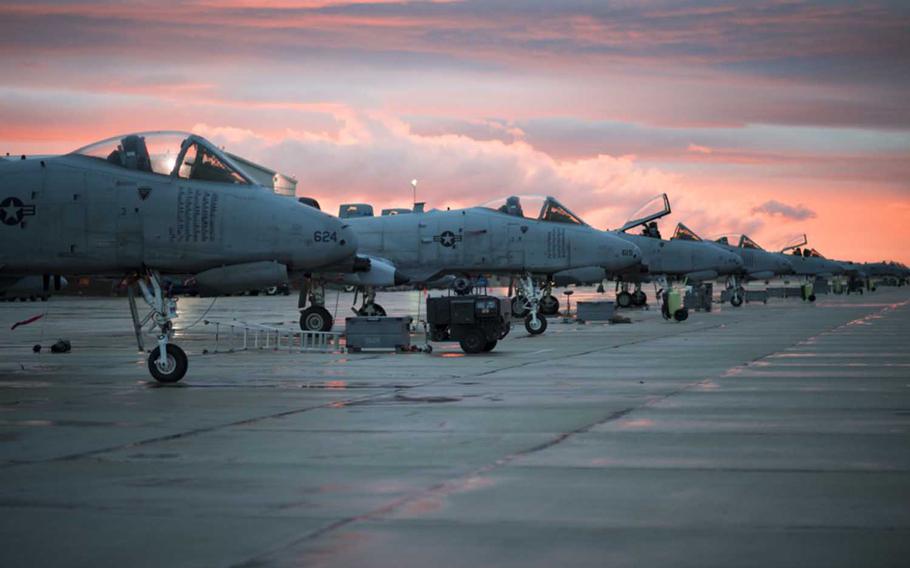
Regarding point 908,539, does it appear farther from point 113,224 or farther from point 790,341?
point 790,341

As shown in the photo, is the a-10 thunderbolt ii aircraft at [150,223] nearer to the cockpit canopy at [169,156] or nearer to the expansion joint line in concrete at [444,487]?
the cockpit canopy at [169,156]

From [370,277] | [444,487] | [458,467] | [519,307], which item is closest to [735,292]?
[519,307]

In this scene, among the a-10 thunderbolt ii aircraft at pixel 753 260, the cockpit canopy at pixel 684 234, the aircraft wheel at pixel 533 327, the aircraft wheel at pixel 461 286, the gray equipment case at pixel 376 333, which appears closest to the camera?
the gray equipment case at pixel 376 333

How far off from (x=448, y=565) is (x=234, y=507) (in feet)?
6.84

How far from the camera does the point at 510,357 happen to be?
23.2 meters

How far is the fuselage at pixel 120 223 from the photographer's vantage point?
1733 centimetres

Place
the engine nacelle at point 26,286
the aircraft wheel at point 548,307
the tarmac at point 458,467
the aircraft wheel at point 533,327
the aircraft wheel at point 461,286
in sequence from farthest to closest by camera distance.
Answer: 1. the aircraft wheel at point 548,307
2. the aircraft wheel at point 461,286
3. the aircraft wheel at point 533,327
4. the engine nacelle at point 26,286
5. the tarmac at point 458,467

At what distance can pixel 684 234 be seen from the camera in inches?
2328

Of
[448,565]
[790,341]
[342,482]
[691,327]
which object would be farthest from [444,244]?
[448,565]

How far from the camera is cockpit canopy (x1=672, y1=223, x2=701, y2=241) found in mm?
58594

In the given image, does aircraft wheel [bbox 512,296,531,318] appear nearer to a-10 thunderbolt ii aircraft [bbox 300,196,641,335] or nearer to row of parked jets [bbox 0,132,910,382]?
a-10 thunderbolt ii aircraft [bbox 300,196,641,335]

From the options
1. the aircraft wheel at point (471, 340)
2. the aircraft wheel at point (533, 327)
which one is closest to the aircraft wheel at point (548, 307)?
the aircraft wheel at point (533, 327)

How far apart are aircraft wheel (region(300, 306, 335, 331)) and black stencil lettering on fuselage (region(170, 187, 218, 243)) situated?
15.3 metres

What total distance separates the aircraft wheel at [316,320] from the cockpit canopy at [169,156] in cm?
1490
